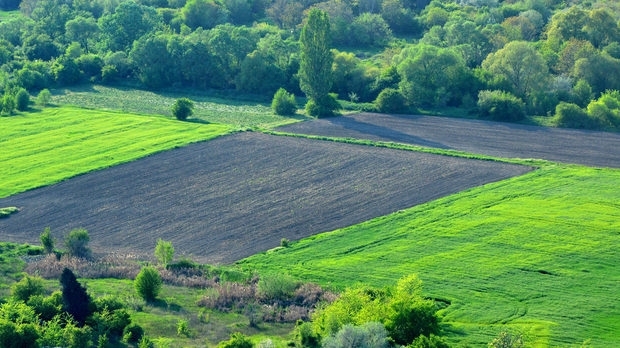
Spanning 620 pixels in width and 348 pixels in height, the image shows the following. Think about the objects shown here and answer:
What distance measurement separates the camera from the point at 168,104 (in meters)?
131

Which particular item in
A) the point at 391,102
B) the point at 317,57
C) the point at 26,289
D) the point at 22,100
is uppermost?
the point at 317,57

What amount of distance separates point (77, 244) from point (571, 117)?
5892cm

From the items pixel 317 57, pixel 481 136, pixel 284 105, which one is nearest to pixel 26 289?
pixel 481 136

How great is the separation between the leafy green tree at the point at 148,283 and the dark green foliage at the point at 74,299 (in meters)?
4.95

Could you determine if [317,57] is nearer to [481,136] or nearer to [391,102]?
[391,102]

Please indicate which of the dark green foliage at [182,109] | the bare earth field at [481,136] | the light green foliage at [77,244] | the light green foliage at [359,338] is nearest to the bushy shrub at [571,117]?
the bare earth field at [481,136]

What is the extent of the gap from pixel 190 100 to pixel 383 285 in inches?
2557

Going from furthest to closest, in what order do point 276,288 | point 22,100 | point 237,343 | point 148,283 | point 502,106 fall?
point 22,100
point 502,106
point 148,283
point 276,288
point 237,343

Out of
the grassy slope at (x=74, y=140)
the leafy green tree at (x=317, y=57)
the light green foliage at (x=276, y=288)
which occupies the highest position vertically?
the leafy green tree at (x=317, y=57)

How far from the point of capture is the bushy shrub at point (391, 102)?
407ft

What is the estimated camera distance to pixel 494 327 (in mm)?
62375

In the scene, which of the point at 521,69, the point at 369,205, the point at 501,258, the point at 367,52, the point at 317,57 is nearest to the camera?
the point at 501,258

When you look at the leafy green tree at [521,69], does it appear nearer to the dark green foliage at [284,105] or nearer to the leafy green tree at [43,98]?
the dark green foliage at [284,105]

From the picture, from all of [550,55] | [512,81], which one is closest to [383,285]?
[512,81]
